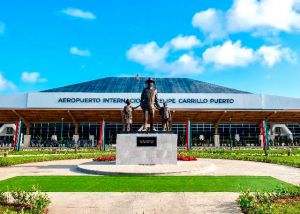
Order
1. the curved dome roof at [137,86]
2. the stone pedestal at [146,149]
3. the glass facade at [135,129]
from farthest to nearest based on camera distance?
the glass facade at [135,129], the curved dome roof at [137,86], the stone pedestal at [146,149]

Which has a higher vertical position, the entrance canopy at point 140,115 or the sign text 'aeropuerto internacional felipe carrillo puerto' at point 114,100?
the sign text 'aeropuerto internacional felipe carrillo puerto' at point 114,100

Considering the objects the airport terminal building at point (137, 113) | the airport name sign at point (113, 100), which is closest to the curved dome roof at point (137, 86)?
the airport terminal building at point (137, 113)

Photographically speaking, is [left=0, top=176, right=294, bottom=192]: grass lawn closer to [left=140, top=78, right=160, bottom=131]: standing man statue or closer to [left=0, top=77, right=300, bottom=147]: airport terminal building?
[left=140, top=78, right=160, bottom=131]: standing man statue

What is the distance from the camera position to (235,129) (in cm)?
6050

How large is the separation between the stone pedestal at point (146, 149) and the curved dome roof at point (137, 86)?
120 feet

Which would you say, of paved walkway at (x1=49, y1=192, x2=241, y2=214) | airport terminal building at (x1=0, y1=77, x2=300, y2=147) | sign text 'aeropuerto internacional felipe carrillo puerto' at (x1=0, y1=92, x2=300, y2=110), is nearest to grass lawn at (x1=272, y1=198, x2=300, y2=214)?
paved walkway at (x1=49, y1=192, x2=241, y2=214)

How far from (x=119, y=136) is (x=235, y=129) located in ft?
150

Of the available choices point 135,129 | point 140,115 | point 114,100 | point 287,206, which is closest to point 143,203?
point 287,206

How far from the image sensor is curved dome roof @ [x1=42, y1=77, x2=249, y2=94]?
56.7 meters

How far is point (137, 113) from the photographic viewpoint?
47.7m

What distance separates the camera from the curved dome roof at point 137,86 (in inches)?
2231

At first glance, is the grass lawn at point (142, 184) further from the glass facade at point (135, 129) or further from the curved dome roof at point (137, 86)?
the glass facade at point (135, 129)

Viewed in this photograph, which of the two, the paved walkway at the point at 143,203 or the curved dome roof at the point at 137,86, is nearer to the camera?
the paved walkway at the point at 143,203

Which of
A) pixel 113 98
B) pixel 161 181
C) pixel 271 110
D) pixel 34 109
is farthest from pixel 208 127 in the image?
pixel 161 181
